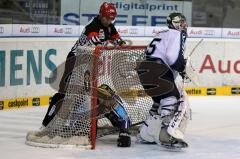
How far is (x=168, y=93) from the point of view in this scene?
7.55 meters

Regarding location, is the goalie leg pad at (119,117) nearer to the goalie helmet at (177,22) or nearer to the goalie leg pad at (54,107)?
the goalie leg pad at (54,107)

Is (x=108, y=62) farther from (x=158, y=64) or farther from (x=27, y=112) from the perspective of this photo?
(x=27, y=112)

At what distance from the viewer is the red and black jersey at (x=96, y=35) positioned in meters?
7.59

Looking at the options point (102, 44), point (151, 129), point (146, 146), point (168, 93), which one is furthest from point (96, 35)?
point (146, 146)

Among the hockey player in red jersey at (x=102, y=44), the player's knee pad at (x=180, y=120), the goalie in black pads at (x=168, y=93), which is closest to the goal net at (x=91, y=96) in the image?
the hockey player in red jersey at (x=102, y=44)

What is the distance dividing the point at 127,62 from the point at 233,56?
17.4 feet

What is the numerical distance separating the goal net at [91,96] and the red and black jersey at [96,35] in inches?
4.5

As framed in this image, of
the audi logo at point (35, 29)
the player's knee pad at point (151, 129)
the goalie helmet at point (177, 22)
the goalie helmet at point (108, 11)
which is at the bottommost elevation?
the player's knee pad at point (151, 129)

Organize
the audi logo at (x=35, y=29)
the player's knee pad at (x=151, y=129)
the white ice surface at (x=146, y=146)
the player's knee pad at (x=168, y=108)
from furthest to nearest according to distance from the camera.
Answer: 1. the audi logo at (x=35, y=29)
2. the player's knee pad at (x=151, y=129)
3. the player's knee pad at (x=168, y=108)
4. the white ice surface at (x=146, y=146)

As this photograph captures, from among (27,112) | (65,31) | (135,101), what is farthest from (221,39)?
(135,101)

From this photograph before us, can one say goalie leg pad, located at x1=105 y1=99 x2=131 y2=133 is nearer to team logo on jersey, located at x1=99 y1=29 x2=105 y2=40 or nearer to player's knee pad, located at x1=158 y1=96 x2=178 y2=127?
player's knee pad, located at x1=158 y1=96 x2=178 y2=127

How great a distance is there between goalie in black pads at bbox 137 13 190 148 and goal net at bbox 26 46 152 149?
30 cm

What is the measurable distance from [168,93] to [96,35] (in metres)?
0.92

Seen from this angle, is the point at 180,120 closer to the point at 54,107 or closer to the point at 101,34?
the point at 101,34
